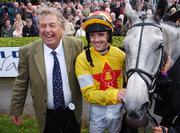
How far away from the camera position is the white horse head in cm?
309

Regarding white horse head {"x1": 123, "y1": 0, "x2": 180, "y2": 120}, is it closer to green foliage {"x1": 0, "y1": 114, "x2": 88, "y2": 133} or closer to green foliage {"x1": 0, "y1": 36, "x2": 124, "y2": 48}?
green foliage {"x1": 0, "y1": 114, "x2": 88, "y2": 133}

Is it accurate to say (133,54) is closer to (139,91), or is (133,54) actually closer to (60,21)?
(139,91)

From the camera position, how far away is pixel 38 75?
4184 mm

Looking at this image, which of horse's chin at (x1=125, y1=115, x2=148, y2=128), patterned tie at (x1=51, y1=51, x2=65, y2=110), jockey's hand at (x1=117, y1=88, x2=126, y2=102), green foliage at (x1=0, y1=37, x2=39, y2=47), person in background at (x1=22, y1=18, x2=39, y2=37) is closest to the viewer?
horse's chin at (x1=125, y1=115, x2=148, y2=128)

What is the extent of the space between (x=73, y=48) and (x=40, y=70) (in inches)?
16.8

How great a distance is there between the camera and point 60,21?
4.11 meters

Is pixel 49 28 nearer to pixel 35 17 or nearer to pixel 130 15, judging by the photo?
pixel 130 15

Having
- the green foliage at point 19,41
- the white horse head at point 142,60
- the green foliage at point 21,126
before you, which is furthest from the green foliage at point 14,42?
the white horse head at point 142,60

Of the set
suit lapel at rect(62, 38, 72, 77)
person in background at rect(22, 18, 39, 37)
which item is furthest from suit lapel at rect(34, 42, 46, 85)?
person in background at rect(22, 18, 39, 37)

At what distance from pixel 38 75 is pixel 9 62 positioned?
3445 mm

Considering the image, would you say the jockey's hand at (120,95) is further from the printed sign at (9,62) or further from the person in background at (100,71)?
the printed sign at (9,62)

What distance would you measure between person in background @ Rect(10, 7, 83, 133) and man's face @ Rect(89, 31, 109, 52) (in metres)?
0.49

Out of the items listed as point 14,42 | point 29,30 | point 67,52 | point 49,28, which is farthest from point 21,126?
point 29,30

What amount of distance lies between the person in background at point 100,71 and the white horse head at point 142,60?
15.2 inches
